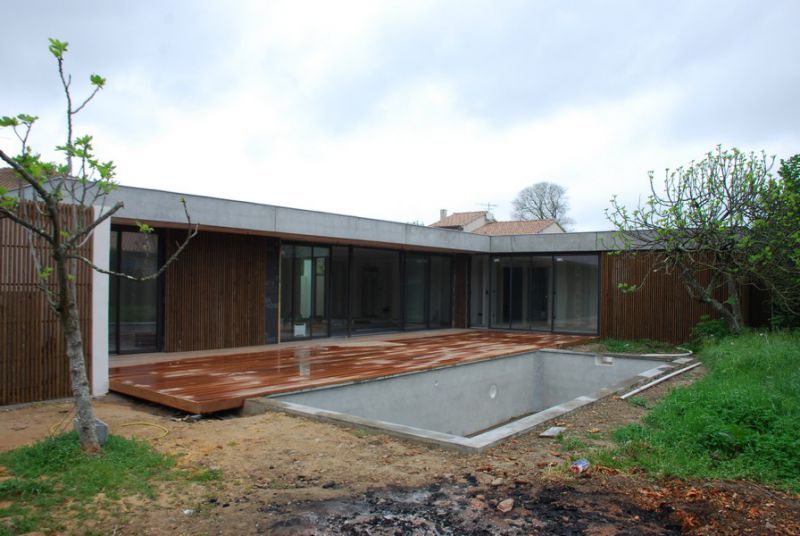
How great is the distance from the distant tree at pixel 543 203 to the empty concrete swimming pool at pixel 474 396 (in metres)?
31.5

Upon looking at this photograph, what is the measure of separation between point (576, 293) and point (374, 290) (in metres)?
5.46

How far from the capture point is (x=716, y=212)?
10.7 m

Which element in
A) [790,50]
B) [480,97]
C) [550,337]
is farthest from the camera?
[550,337]

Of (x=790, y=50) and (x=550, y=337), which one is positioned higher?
(x=790, y=50)

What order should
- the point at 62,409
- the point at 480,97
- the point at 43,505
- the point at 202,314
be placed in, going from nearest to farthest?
the point at 43,505 → the point at 62,409 → the point at 202,314 → the point at 480,97

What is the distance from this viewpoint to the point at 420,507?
11.6 ft

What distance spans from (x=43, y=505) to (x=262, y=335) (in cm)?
824

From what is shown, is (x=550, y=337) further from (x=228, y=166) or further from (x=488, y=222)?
(x=488, y=222)

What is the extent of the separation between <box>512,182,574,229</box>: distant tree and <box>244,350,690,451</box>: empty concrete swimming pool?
31.5 m

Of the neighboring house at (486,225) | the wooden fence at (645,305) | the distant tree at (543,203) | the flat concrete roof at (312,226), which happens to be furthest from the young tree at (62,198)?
the distant tree at (543,203)

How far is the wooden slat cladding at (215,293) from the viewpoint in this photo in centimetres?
1021

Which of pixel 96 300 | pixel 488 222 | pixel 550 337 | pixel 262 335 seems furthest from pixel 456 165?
pixel 96 300

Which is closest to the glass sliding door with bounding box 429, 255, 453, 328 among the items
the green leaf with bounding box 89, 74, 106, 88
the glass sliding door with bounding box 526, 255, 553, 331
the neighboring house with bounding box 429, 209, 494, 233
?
the glass sliding door with bounding box 526, 255, 553, 331

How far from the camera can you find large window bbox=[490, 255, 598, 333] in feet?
49.7
